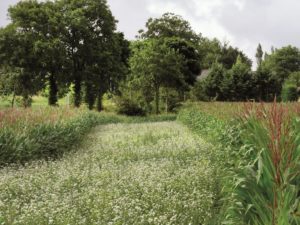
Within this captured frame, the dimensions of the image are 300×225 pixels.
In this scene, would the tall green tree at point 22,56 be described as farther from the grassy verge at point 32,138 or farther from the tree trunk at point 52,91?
the grassy verge at point 32,138

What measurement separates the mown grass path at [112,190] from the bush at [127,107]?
2458 centimetres

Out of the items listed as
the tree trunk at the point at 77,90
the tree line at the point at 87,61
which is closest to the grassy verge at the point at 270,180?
the tree line at the point at 87,61

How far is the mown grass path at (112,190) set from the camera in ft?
21.6

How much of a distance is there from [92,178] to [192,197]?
8.76 feet

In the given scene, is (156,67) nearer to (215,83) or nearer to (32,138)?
(215,83)

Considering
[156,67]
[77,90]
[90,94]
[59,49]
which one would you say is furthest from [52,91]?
[156,67]

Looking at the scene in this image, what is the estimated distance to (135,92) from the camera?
4444 cm

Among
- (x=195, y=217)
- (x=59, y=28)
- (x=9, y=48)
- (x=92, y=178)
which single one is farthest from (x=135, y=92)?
(x=195, y=217)

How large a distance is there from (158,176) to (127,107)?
29.2 meters

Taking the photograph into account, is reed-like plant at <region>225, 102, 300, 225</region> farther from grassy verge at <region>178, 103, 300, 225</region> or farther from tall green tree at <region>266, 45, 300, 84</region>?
tall green tree at <region>266, 45, 300, 84</region>

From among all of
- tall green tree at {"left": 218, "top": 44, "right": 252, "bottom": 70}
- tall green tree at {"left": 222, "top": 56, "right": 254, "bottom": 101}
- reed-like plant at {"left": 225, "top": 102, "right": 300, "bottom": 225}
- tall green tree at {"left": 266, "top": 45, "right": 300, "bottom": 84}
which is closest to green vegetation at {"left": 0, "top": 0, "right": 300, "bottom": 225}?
reed-like plant at {"left": 225, "top": 102, "right": 300, "bottom": 225}

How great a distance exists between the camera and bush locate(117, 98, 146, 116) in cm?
3825

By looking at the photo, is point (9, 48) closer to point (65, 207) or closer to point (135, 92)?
point (135, 92)

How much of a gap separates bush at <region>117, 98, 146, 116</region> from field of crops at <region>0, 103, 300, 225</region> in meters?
22.0
